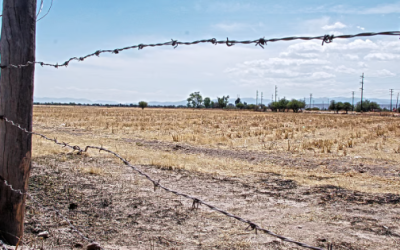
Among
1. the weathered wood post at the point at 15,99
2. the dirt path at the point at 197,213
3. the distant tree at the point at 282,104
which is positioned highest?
the distant tree at the point at 282,104

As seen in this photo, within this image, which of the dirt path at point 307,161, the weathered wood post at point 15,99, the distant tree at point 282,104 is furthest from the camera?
the distant tree at point 282,104

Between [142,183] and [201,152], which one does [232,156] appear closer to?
[201,152]

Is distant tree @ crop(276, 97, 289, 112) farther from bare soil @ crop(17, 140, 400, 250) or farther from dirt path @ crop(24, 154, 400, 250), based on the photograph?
dirt path @ crop(24, 154, 400, 250)

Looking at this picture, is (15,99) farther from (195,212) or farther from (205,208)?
(205,208)

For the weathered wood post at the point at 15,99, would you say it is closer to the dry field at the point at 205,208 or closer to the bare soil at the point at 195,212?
the bare soil at the point at 195,212

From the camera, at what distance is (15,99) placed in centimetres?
296

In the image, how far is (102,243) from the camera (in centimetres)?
432

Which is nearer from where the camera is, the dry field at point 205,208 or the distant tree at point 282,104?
the dry field at point 205,208

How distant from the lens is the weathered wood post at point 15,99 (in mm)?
2939

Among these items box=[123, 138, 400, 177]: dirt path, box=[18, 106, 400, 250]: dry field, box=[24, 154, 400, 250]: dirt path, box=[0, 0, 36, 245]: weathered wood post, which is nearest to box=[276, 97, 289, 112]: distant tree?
box=[123, 138, 400, 177]: dirt path

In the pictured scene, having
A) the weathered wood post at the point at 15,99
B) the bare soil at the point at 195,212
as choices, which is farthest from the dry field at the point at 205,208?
the weathered wood post at the point at 15,99

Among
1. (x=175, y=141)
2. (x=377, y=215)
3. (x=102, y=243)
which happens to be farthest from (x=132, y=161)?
(x=175, y=141)

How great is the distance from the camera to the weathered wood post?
116 inches

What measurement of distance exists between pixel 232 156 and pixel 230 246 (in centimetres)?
975
